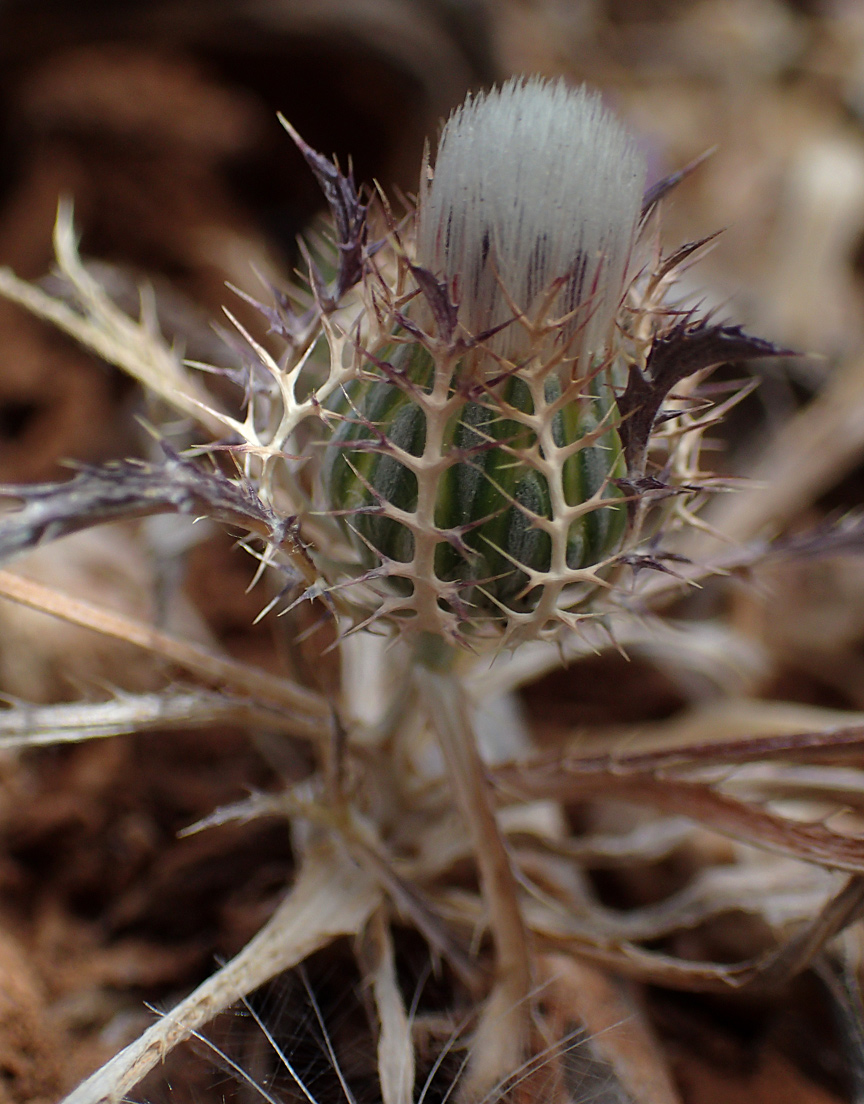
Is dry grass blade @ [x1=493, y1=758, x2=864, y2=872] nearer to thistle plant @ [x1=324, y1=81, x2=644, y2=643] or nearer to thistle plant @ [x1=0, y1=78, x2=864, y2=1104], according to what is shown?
thistle plant @ [x1=0, y1=78, x2=864, y2=1104]

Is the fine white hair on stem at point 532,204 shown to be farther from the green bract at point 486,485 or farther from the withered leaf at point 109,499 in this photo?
the withered leaf at point 109,499

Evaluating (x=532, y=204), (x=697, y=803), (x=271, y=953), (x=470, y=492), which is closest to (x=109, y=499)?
(x=470, y=492)

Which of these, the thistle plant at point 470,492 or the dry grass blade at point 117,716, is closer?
the thistle plant at point 470,492

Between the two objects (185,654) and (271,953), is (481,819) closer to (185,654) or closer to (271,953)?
(271,953)

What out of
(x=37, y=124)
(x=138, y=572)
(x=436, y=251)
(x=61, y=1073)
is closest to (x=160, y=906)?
(x=61, y=1073)

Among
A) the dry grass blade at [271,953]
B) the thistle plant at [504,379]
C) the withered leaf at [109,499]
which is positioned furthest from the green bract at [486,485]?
the dry grass blade at [271,953]

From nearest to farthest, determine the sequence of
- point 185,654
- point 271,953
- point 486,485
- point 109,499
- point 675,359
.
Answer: point 109,499
point 675,359
point 486,485
point 271,953
point 185,654

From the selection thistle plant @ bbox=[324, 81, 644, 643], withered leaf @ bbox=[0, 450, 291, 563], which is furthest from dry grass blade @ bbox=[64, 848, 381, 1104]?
withered leaf @ bbox=[0, 450, 291, 563]
